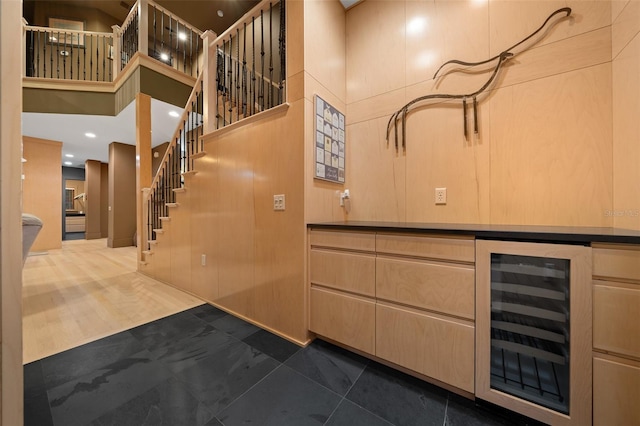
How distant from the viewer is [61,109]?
4316 millimetres

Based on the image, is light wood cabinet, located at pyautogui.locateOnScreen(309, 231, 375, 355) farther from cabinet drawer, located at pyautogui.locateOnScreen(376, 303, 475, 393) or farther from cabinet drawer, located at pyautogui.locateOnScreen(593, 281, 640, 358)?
cabinet drawer, located at pyautogui.locateOnScreen(593, 281, 640, 358)

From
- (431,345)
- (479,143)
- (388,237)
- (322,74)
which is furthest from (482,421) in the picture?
(322,74)

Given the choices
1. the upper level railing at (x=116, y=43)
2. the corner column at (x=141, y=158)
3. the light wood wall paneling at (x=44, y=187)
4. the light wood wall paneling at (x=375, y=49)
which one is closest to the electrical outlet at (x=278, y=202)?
the light wood wall paneling at (x=375, y=49)

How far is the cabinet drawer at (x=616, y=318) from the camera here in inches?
35.1

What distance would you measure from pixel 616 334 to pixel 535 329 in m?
0.25

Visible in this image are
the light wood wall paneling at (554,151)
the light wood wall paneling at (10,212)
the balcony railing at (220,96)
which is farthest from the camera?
the balcony railing at (220,96)

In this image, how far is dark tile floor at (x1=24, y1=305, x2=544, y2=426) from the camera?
3.64ft

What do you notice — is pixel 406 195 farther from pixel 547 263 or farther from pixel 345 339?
pixel 345 339

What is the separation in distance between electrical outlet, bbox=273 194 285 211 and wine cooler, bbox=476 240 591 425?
1300 mm

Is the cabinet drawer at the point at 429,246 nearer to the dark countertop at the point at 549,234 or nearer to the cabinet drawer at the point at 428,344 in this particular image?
the dark countertop at the point at 549,234

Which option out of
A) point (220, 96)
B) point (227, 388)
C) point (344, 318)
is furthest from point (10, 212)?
point (220, 96)

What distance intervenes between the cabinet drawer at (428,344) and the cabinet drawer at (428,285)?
0.07 metres

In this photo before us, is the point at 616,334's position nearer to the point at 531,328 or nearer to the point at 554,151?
the point at 531,328

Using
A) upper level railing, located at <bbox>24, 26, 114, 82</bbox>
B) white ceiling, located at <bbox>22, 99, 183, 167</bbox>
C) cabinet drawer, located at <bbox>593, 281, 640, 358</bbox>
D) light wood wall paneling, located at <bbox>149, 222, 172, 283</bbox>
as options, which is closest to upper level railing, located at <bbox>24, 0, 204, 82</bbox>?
upper level railing, located at <bbox>24, 26, 114, 82</bbox>
